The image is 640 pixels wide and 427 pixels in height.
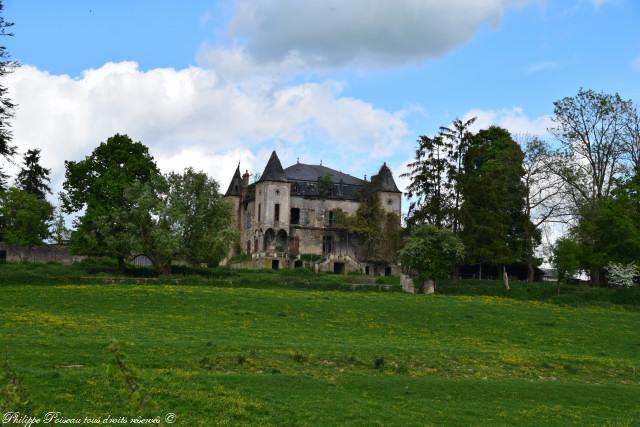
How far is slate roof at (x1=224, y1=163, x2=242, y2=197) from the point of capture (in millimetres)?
89750

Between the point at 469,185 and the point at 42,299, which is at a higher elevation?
the point at 469,185

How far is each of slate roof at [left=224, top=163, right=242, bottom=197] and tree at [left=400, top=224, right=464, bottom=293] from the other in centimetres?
3743

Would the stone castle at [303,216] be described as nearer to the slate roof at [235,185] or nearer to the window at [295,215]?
the window at [295,215]

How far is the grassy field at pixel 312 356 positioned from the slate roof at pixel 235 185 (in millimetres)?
42437

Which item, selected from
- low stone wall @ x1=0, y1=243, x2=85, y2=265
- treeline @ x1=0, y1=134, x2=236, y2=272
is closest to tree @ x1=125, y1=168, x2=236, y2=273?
treeline @ x1=0, y1=134, x2=236, y2=272

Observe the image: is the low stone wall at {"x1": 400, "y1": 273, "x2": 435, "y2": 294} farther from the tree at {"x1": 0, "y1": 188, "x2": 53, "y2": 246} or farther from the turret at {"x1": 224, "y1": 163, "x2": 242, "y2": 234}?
the tree at {"x1": 0, "y1": 188, "x2": 53, "y2": 246}

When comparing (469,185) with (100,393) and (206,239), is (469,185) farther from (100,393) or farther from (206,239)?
(100,393)

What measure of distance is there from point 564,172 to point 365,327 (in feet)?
112

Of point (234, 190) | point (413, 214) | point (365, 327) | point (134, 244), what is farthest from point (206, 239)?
point (234, 190)

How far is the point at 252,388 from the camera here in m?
18.2

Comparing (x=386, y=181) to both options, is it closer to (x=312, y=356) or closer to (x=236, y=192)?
(x=236, y=192)

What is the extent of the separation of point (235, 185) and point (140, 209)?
1284 inches

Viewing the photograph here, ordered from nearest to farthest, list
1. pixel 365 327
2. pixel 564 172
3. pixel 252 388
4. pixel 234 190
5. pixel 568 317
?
pixel 252 388, pixel 365 327, pixel 568 317, pixel 564 172, pixel 234 190

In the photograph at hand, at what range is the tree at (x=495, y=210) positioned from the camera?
62.2 m
